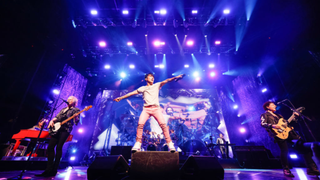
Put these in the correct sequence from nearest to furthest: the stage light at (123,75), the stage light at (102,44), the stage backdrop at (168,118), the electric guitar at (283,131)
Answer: the electric guitar at (283,131)
the stage light at (102,44)
the stage backdrop at (168,118)
the stage light at (123,75)

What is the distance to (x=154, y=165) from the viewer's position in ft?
7.41

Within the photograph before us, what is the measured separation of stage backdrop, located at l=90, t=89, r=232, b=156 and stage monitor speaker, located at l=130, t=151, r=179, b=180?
7419 mm

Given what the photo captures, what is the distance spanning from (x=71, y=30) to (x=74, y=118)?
22.6 ft

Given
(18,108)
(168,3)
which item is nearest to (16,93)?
(18,108)

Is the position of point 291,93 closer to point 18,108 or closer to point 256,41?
point 256,41

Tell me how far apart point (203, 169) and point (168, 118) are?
874cm

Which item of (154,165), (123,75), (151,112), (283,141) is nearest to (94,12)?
(123,75)

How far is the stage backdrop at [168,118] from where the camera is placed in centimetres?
1015

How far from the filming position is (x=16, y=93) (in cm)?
598

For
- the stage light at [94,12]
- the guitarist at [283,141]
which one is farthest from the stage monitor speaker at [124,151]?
the stage light at [94,12]

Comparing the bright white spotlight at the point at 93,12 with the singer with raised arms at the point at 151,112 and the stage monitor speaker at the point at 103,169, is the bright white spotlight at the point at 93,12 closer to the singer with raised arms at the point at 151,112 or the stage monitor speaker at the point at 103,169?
the singer with raised arms at the point at 151,112

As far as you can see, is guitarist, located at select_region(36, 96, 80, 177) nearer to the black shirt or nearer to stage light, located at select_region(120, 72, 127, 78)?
the black shirt

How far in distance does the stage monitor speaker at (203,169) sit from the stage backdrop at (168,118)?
714 cm

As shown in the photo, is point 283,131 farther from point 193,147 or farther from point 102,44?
point 102,44
